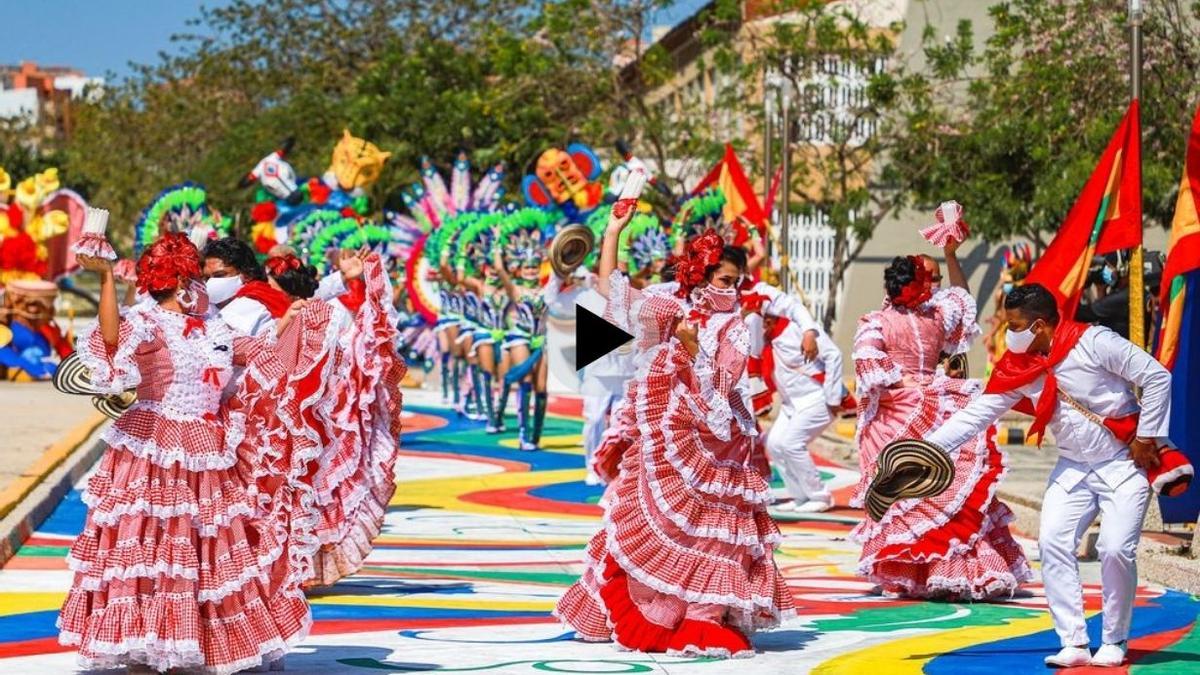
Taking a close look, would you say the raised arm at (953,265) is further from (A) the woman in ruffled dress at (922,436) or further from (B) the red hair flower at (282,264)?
(B) the red hair flower at (282,264)

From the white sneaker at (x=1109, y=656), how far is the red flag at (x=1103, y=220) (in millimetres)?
4822

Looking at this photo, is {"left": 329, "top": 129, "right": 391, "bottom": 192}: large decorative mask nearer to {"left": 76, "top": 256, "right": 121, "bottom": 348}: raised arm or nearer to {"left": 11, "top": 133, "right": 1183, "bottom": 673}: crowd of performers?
{"left": 11, "top": 133, "right": 1183, "bottom": 673}: crowd of performers

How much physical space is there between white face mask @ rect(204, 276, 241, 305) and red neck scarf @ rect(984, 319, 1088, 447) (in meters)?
3.36

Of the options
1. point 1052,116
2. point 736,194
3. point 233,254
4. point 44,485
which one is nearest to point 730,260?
point 233,254

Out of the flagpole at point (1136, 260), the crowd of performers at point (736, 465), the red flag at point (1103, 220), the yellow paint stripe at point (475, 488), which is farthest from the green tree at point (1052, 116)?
the crowd of performers at point (736, 465)

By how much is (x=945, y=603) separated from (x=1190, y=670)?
2.46m

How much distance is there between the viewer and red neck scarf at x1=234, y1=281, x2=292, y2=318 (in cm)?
1080

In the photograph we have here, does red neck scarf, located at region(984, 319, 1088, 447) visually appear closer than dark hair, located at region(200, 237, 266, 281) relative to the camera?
Yes

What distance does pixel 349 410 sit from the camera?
1241 centimetres

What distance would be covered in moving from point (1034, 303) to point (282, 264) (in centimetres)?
445

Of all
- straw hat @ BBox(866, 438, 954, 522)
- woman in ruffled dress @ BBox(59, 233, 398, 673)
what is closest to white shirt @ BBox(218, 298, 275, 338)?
woman in ruffled dress @ BBox(59, 233, 398, 673)

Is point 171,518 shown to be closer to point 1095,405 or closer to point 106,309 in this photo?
point 106,309

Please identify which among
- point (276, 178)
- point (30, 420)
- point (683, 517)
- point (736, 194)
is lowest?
point (30, 420)

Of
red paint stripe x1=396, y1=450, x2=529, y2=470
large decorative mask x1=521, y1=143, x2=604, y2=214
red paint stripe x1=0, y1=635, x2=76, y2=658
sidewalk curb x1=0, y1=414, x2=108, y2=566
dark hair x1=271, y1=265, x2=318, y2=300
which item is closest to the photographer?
red paint stripe x1=0, y1=635, x2=76, y2=658
